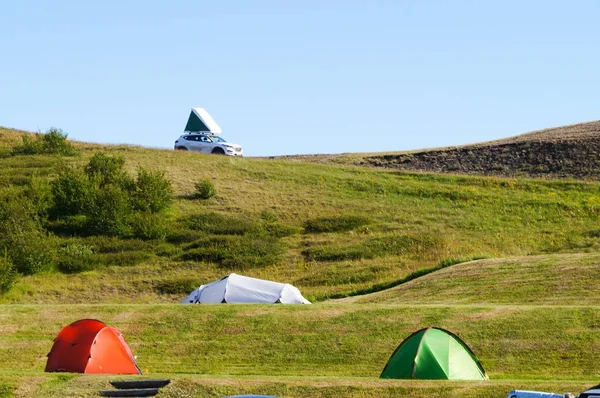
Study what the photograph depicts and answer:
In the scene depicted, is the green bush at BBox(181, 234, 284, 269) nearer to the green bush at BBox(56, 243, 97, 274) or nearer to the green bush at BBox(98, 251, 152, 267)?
the green bush at BBox(98, 251, 152, 267)

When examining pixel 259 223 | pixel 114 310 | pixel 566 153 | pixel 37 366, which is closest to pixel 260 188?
pixel 259 223

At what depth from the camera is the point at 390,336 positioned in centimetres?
3173

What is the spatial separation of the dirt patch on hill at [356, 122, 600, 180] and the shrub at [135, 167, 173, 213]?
26502 millimetres

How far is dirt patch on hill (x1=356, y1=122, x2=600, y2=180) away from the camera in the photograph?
268ft

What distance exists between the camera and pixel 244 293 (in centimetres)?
4397

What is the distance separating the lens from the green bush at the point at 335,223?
62656 millimetres

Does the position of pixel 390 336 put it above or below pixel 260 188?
below

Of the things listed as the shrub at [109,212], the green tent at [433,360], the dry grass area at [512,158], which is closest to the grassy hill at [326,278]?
the shrub at [109,212]

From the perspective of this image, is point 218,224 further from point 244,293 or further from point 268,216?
point 244,293

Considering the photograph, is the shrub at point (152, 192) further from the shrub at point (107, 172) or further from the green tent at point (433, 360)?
the green tent at point (433, 360)

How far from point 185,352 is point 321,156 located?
212 ft

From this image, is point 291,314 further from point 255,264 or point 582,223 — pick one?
point 582,223

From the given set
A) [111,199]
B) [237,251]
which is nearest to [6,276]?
[111,199]

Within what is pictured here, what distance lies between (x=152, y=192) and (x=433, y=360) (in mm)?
40153
